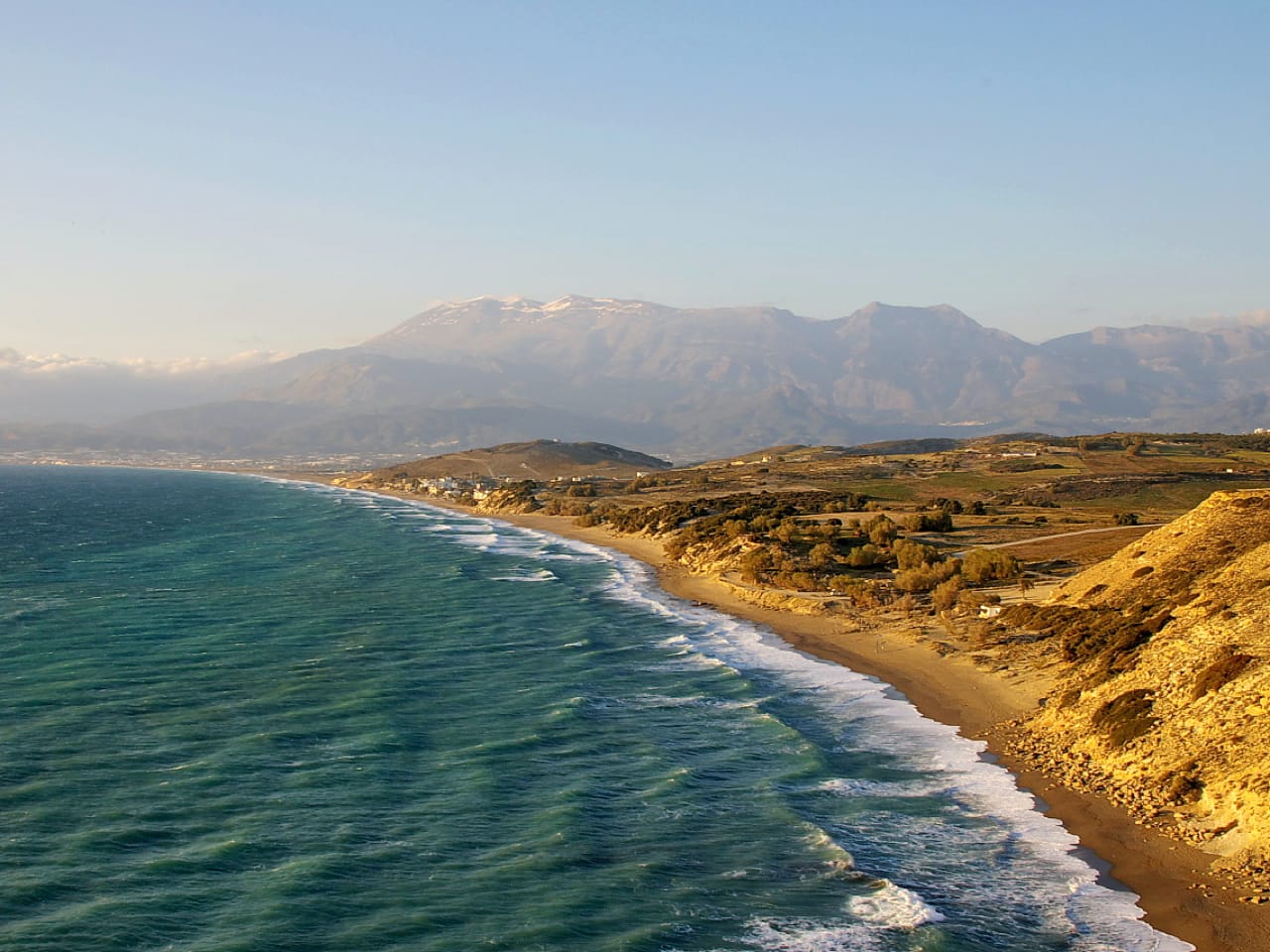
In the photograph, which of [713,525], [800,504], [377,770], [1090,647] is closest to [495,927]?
[377,770]

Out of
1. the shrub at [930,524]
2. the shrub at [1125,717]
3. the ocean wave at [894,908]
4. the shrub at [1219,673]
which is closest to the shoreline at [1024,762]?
the shrub at [1125,717]

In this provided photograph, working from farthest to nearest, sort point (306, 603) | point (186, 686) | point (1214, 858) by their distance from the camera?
point (306, 603)
point (186, 686)
point (1214, 858)

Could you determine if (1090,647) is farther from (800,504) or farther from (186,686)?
(800,504)

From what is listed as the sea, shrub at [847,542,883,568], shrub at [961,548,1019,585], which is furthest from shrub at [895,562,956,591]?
the sea

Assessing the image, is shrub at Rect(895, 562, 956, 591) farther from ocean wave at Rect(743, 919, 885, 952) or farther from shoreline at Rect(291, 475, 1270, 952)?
ocean wave at Rect(743, 919, 885, 952)

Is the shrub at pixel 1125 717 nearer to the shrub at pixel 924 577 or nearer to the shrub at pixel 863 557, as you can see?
the shrub at pixel 924 577

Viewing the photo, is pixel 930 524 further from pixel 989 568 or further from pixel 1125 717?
pixel 1125 717

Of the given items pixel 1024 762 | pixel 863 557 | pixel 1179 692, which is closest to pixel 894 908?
pixel 1024 762

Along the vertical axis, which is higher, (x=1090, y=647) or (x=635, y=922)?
(x=1090, y=647)
